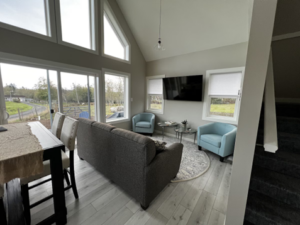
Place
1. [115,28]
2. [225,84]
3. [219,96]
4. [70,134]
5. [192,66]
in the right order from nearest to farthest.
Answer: [70,134]
[225,84]
[219,96]
[192,66]
[115,28]

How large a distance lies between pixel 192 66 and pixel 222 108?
1500 millimetres

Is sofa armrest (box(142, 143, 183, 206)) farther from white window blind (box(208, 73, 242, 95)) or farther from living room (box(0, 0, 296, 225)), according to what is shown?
white window blind (box(208, 73, 242, 95))

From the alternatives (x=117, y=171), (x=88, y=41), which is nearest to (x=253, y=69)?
(x=117, y=171)

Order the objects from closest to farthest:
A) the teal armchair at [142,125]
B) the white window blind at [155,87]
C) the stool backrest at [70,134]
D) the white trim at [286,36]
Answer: the stool backrest at [70,134], the white trim at [286,36], the teal armchair at [142,125], the white window blind at [155,87]

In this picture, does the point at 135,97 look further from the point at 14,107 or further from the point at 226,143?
the point at 226,143

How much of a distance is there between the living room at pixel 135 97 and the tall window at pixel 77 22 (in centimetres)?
2

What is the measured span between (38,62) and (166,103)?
3.45 meters

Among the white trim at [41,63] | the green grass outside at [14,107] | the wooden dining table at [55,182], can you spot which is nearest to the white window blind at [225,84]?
the white trim at [41,63]

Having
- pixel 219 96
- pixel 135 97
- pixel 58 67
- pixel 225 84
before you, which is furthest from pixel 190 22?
pixel 58 67

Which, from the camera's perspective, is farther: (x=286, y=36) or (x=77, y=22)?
(x=77, y=22)

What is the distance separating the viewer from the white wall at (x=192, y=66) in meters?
2.96

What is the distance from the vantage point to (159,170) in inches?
58.7

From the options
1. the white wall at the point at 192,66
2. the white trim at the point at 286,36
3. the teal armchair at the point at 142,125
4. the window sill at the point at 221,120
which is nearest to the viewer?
the white trim at the point at 286,36

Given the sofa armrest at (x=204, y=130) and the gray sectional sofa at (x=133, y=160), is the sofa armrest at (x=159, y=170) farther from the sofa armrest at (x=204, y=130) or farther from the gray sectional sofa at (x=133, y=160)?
the sofa armrest at (x=204, y=130)
